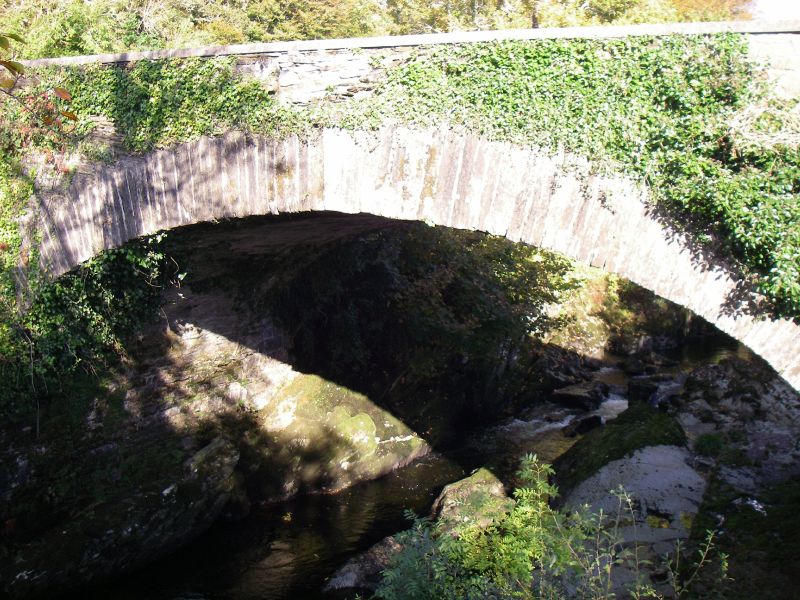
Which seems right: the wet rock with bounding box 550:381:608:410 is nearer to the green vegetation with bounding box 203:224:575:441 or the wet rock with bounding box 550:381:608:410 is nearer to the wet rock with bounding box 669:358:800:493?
the green vegetation with bounding box 203:224:575:441

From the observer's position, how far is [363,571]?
23.1ft

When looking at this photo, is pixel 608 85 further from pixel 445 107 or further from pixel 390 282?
pixel 390 282

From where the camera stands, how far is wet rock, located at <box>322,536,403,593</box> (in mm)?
6910

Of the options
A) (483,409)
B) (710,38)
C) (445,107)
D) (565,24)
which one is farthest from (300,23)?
(710,38)

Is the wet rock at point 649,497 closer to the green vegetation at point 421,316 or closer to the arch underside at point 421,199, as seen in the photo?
the arch underside at point 421,199

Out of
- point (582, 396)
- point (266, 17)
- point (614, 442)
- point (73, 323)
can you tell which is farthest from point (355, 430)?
point (266, 17)

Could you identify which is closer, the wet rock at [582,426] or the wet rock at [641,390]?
the wet rock at [582,426]

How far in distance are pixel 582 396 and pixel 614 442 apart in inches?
156

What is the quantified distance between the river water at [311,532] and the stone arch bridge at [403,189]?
3.17 m

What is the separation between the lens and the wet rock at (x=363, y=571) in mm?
6910

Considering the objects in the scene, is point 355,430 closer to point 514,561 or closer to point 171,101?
point 514,561

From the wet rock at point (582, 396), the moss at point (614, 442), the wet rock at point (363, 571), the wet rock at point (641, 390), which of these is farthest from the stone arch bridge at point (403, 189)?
the wet rock at point (641, 390)

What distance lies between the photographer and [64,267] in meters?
6.83

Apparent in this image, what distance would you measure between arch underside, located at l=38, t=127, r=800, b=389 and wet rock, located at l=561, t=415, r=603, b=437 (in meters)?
5.94
